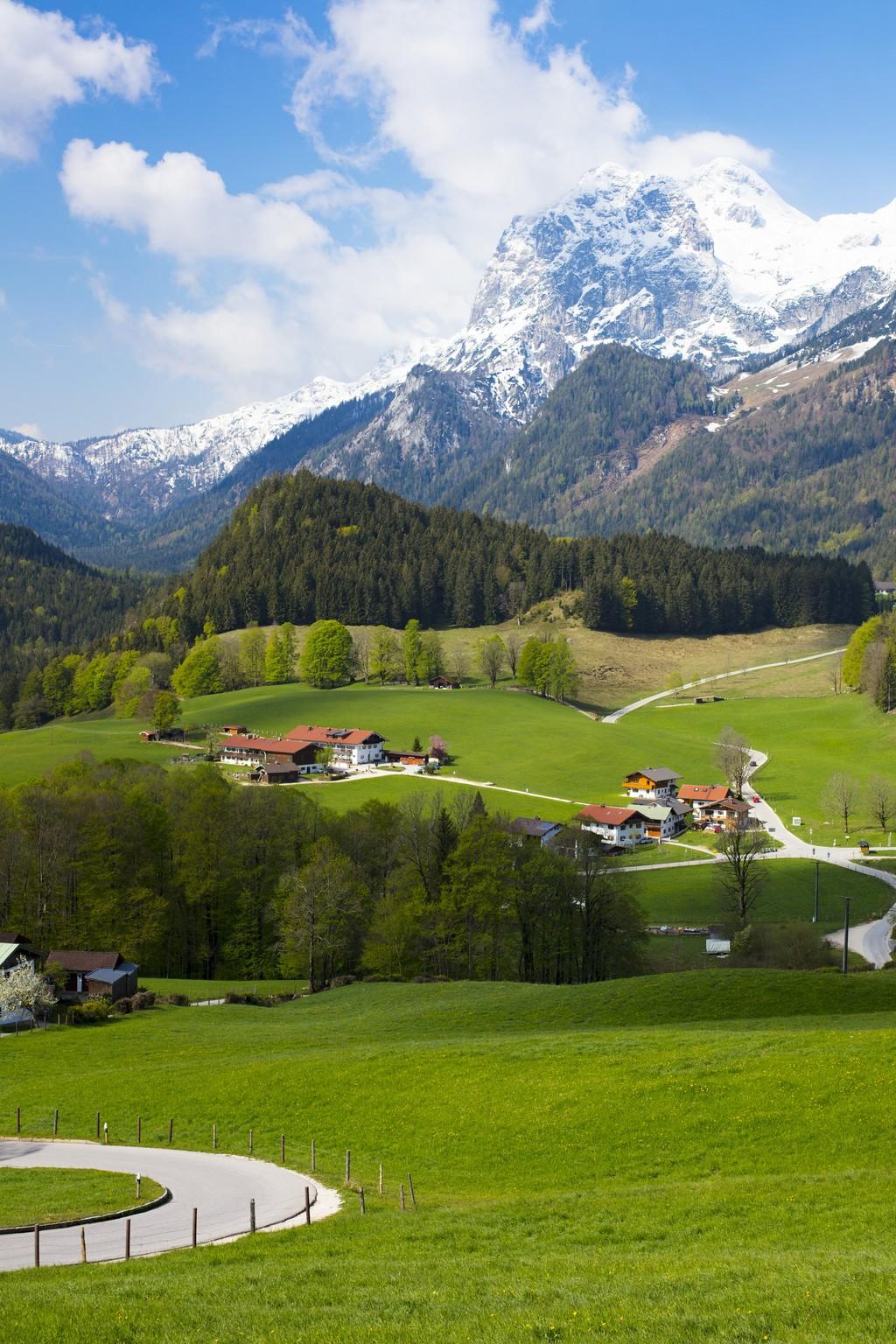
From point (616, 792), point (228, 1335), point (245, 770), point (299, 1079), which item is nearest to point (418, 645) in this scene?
point (245, 770)

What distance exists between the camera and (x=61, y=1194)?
2645 cm

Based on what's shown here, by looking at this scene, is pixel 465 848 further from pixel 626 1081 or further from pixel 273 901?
pixel 626 1081

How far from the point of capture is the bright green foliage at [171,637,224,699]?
631 feet

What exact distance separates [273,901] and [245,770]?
64724 millimetres

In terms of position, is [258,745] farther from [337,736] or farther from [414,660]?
[414,660]

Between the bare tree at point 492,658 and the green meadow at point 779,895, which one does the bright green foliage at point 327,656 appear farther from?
the green meadow at point 779,895

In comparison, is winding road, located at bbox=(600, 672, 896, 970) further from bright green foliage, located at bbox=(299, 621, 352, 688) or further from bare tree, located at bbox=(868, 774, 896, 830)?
bright green foliage, located at bbox=(299, 621, 352, 688)

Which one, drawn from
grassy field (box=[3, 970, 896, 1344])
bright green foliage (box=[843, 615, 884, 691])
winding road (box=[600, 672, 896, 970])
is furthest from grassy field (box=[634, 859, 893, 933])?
bright green foliage (box=[843, 615, 884, 691])

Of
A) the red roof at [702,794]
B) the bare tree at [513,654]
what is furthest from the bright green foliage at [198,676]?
the red roof at [702,794]

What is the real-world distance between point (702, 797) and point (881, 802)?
20.2 meters

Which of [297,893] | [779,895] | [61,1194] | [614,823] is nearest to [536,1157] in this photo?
[61,1194]

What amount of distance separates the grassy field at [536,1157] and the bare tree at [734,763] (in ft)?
247

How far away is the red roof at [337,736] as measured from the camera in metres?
147

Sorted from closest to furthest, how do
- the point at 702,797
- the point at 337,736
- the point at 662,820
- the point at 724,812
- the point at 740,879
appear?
the point at 740,879 → the point at 662,820 → the point at 724,812 → the point at 702,797 → the point at 337,736
